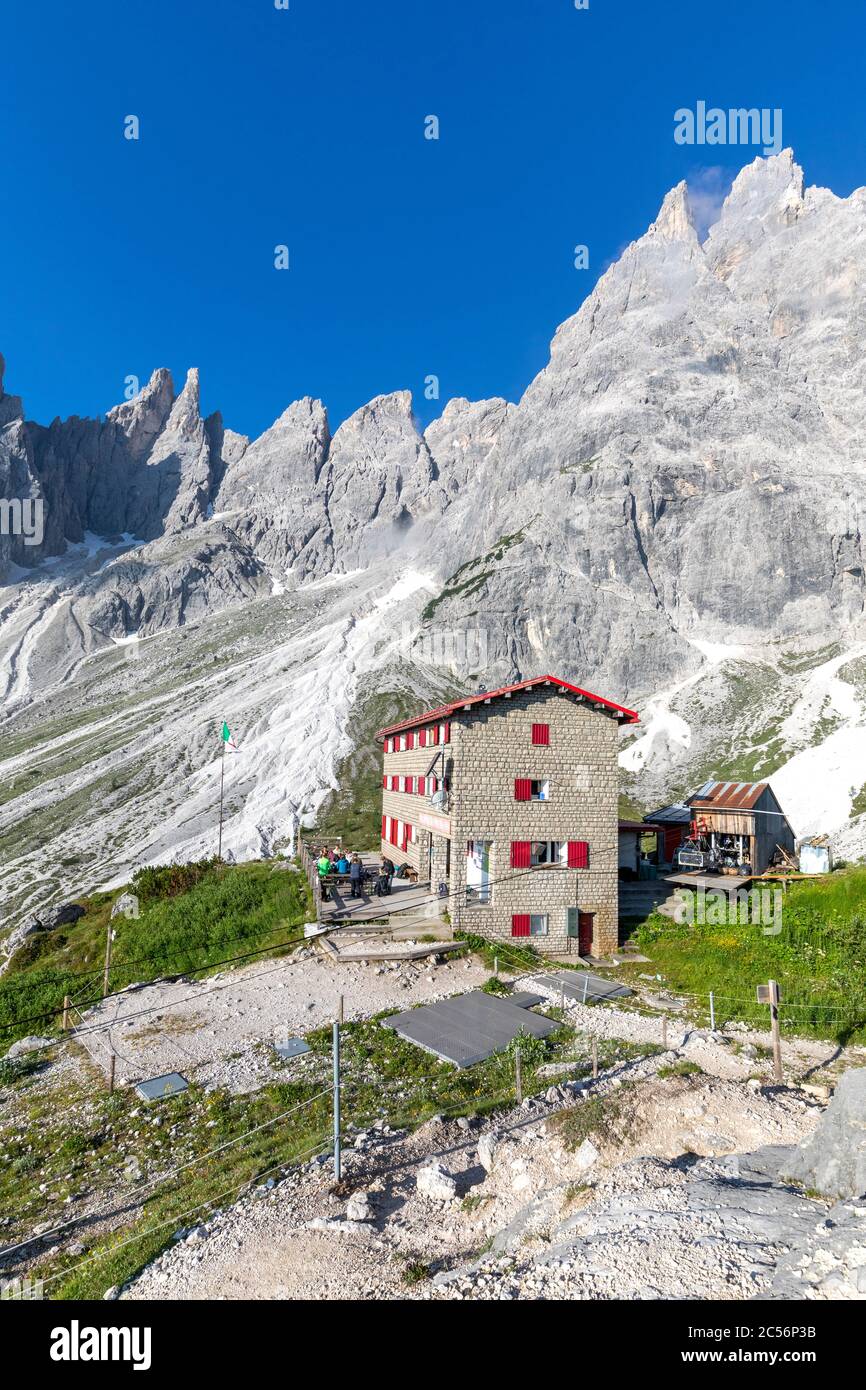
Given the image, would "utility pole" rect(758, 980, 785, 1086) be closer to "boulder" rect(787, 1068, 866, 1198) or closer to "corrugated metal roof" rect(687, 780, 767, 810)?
"boulder" rect(787, 1068, 866, 1198)

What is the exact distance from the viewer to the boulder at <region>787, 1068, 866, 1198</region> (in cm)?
875

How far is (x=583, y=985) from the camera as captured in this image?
2267cm

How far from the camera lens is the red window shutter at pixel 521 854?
27.8 meters

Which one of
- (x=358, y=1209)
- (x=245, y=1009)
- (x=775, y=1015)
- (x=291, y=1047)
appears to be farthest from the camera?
(x=245, y=1009)

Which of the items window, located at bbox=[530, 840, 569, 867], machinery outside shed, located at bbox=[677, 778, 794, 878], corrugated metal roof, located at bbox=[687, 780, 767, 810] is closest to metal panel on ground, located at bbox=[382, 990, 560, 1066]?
window, located at bbox=[530, 840, 569, 867]

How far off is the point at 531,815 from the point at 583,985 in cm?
743

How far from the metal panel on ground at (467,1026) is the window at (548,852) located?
→ 26.8 ft

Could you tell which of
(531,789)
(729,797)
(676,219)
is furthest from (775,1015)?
(676,219)

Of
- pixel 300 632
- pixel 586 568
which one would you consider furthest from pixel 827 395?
pixel 300 632

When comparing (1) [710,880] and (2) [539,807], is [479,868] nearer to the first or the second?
(2) [539,807]

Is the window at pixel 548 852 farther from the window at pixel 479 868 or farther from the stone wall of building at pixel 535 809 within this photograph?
the window at pixel 479 868

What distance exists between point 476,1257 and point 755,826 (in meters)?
33.5

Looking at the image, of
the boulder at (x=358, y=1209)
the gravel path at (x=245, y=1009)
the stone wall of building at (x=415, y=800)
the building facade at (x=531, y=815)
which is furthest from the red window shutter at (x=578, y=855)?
the boulder at (x=358, y=1209)

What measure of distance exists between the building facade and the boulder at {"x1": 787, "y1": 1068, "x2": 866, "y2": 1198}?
58.5ft
